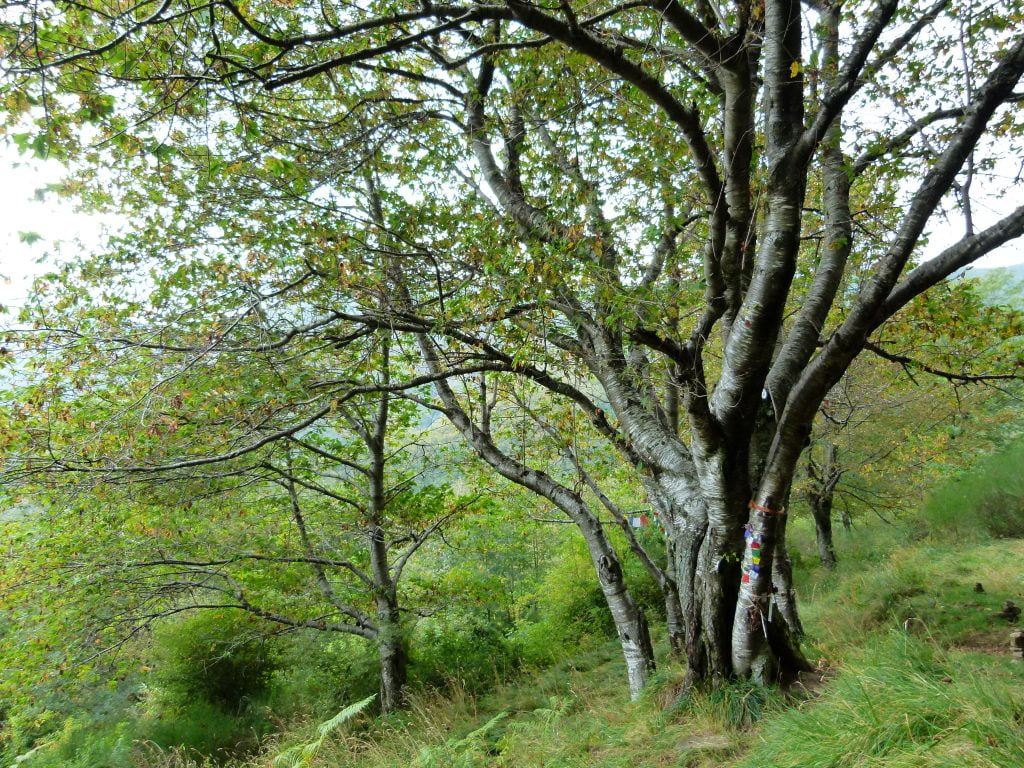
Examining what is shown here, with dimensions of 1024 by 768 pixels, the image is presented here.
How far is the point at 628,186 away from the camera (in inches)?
228

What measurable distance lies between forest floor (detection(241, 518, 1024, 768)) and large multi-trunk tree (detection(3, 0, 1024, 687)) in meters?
0.59

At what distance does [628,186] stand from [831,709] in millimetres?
5109

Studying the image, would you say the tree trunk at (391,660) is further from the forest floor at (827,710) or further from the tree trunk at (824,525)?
the tree trunk at (824,525)

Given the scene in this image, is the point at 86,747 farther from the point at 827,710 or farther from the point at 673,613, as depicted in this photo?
the point at 827,710

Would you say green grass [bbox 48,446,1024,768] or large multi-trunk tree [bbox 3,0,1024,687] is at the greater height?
large multi-trunk tree [bbox 3,0,1024,687]

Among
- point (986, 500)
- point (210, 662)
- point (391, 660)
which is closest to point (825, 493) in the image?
point (986, 500)

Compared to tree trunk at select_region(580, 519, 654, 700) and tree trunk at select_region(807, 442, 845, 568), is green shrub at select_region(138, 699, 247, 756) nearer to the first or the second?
tree trunk at select_region(580, 519, 654, 700)

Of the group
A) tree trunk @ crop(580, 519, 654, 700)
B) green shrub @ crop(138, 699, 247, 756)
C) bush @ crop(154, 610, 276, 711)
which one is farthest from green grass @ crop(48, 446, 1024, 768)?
bush @ crop(154, 610, 276, 711)

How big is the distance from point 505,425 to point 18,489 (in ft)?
20.3

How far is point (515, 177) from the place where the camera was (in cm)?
569

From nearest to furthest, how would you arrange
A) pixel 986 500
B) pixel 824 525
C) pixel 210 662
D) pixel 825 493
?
1. pixel 210 662
2. pixel 825 493
3. pixel 986 500
4. pixel 824 525

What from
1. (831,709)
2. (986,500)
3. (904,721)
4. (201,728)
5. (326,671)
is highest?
(904,721)

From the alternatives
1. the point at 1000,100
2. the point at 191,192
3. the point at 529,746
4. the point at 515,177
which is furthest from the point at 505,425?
the point at 1000,100

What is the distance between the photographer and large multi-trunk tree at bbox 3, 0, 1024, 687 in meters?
3.15
